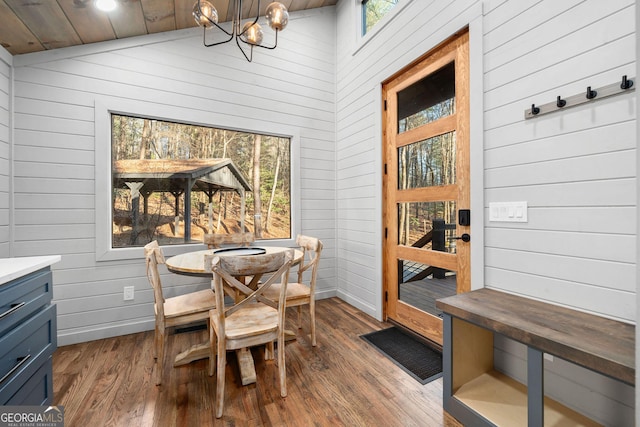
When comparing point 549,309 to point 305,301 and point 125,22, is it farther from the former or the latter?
point 125,22

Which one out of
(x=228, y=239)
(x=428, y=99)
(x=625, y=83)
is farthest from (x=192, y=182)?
(x=625, y=83)

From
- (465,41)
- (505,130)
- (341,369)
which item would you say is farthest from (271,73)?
(341,369)

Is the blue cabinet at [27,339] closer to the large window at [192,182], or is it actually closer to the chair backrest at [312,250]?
the large window at [192,182]

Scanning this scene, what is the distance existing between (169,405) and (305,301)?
1137mm

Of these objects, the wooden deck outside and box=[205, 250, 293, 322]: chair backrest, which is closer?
box=[205, 250, 293, 322]: chair backrest

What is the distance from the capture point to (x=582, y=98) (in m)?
1.43

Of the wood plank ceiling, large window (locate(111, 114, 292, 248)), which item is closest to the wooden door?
large window (locate(111, 114, 292, 248))

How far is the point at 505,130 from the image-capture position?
1795 mm

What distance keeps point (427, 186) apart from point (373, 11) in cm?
233

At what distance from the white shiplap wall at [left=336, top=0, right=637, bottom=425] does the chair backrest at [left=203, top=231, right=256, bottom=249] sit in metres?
2.21

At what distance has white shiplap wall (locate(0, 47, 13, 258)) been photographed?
2.16 m

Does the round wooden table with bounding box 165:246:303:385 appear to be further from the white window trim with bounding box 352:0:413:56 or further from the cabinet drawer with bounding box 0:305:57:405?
the white window trim with bounding box 352:0:413:56

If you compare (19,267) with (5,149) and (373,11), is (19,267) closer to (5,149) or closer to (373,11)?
(5,149)

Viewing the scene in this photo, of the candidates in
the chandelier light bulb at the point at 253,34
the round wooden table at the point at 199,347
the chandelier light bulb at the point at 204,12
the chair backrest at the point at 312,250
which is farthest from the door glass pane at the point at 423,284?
the chandelier light bulb at the point at 204,12
